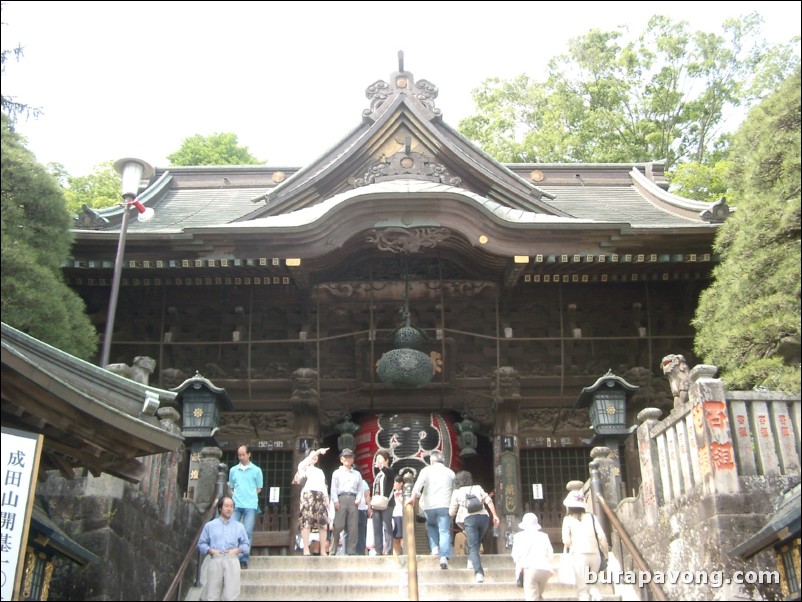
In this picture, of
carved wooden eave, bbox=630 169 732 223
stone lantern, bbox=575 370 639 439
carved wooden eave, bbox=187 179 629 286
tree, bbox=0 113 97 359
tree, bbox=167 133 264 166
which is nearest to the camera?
tree, bbox=0 113 97 359

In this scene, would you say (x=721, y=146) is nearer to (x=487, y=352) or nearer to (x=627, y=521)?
(x=487, y=352)

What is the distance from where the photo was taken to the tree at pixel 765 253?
860 centimetres

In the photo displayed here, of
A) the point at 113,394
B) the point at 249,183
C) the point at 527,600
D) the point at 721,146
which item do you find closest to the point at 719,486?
the point at 527,600

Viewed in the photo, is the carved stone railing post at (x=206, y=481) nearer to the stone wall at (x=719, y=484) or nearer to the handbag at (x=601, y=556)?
the handbag at (x=601, y=556)

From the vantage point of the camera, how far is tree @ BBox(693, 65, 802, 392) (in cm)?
860

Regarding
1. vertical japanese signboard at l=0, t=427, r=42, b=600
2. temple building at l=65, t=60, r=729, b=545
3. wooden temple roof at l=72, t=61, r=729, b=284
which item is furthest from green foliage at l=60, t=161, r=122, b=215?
vertical japanese signboard at l=0, t=427, r=42, b=600

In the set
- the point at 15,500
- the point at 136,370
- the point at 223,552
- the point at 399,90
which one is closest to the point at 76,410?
the point at 15,500

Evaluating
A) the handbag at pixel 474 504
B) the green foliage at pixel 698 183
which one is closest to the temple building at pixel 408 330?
the handbag at pixel 474 504

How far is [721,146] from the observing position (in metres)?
26.4

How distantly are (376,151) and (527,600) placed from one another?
8.98m

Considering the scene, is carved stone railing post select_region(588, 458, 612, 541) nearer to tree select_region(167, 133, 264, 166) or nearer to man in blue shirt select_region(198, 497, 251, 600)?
man in blue shirt select_region(198, 497, 251, 600)

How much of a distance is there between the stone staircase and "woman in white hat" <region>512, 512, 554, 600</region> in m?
0.33

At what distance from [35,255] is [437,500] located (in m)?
5.57

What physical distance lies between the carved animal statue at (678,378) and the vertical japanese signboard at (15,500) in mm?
6425
